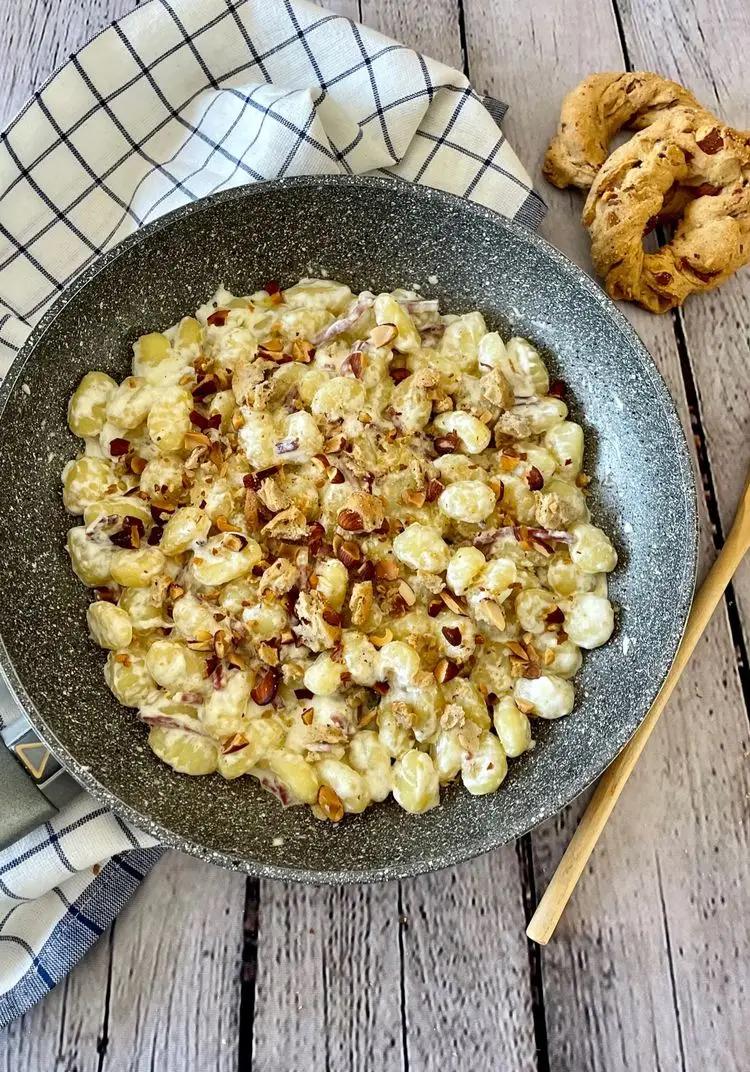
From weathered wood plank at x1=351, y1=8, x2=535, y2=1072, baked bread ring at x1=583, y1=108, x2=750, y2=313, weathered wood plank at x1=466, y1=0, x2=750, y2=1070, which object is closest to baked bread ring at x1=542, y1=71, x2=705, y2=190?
baked bread ring at x1=583, y1=108, x2=750, y2=313

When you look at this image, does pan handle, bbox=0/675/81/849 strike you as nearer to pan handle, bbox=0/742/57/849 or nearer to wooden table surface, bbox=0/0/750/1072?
pan handle, bbox=0/742/57/849

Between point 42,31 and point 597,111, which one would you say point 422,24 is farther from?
point 42,31

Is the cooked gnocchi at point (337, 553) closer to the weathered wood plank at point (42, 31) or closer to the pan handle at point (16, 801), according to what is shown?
the pan handle at point (16, 801)

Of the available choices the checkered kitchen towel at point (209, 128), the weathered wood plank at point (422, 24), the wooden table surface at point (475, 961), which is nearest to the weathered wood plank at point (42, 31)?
the checkered kitchen towel at point (209, 128)

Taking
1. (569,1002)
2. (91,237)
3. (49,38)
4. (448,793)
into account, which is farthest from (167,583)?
(49,38)

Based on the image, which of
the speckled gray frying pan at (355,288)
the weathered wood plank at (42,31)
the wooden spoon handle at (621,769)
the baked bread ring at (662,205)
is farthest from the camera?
the weathered wood plank at (42,31)
